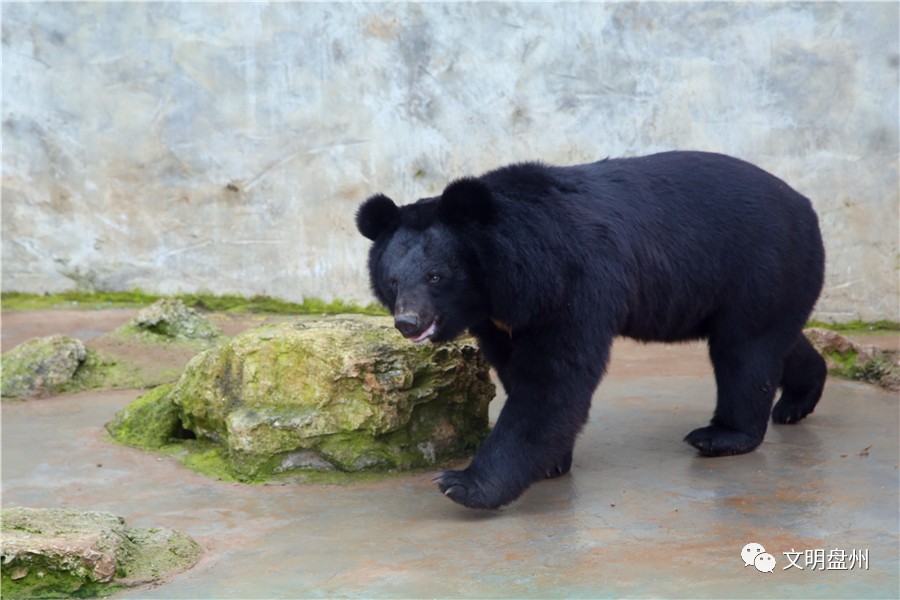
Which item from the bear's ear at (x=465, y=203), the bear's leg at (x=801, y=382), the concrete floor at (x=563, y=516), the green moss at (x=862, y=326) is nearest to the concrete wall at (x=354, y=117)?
the green moss at (x=862, y=326)

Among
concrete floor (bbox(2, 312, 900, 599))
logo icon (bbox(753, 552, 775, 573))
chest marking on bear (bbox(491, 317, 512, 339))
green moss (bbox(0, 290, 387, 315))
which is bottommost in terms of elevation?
concrete floor (bbox(2, 312, 900, 599))

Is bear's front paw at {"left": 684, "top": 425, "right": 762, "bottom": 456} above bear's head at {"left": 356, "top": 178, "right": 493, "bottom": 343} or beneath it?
beneath

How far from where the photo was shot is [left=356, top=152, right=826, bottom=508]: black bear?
4.21 metres

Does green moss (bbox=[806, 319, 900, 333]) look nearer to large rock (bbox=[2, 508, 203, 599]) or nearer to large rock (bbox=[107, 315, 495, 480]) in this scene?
large rock (bbox=[107, 315, 495, 480])

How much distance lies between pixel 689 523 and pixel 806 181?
3.96m

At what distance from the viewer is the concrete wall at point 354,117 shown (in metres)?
7.23

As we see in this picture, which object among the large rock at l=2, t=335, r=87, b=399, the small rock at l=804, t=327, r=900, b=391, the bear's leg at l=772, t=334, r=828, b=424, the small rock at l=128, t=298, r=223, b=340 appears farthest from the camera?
the small rock at l=128, t=298, r=223, b=340

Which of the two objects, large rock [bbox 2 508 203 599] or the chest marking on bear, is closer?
large rock [bbox 2 508 203 599]

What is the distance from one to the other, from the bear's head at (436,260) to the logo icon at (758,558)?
1367mm

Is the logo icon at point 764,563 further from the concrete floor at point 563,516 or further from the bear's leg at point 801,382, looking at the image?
the bear's leg at point 801,382

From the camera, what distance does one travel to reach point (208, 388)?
4.96m

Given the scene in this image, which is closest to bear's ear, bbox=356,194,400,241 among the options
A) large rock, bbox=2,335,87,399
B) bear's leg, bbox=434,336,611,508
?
bear's leg, bbox=434,336,611,508

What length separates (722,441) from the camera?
489 centimetres

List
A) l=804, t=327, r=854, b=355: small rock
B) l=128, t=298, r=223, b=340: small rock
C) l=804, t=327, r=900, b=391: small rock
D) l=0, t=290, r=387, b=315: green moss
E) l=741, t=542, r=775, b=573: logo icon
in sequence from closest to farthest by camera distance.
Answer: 1. l=741, t=542, r=775, b=573: logo icon
2. l=804, t=327, r=900, b=391: small rock
3. l=804, t=327, r=854, b=355: small rock
4. l=128, t=298, r=223, b=340: small rock
5. l=0, t=290, r=387, b=315: green moss
